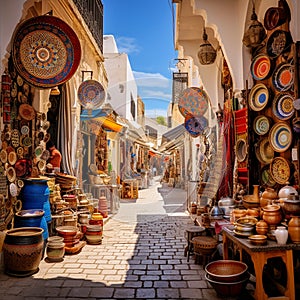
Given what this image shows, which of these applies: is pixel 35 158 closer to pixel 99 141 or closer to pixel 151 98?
pixel 99 141

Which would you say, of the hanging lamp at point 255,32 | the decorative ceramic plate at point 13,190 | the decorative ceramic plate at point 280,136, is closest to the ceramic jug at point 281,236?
the decorative ceramic plate at point 280,136

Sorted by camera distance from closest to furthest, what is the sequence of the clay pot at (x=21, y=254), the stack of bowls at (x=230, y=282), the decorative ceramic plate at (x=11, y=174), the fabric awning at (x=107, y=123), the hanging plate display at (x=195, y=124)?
1. the stack of bowls at (x=230, y=282)
2. the clay pot at (x=21, y=254)
3. the decorative ceramic plate at (x=11, y=174)
4. the hanging plate display at (x=195, y=124)
5. the fabric awning at (x=107, y=123)

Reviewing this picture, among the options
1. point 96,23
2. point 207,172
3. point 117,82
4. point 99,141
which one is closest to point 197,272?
point 207,172

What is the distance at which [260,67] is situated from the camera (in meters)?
4.34

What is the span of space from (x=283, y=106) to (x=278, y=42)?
0.78 metres

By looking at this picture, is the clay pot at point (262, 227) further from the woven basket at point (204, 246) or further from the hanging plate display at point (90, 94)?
the hanging plate display at point (90, 94)

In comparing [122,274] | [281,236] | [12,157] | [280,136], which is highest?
[280,136]

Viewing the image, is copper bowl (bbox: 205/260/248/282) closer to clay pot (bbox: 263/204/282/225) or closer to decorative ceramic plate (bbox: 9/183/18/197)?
clay pot (bbox: 263/204/282/225)

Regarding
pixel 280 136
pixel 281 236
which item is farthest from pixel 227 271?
pixel 280 136

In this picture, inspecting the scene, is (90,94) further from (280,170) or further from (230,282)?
(230,282)

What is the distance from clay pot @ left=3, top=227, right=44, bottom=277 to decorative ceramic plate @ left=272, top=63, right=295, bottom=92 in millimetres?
3536

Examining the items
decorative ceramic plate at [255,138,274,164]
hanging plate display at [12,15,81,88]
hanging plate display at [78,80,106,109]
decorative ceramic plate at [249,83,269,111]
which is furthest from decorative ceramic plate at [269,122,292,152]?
hanging plate display at [78,80,106,109]

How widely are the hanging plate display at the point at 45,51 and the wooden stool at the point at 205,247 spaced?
110 inches

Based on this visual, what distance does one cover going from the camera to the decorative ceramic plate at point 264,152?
13.9 feet
